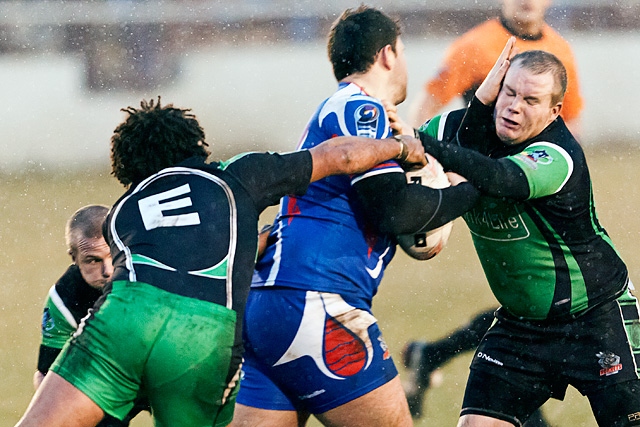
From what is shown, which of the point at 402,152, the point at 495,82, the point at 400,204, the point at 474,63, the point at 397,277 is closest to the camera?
the point at 400,204

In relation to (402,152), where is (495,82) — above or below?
above

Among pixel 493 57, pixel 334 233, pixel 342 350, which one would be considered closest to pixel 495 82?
pixel 334 233

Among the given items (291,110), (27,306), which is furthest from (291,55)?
(27,306)

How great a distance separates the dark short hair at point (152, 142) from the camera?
3.46 m

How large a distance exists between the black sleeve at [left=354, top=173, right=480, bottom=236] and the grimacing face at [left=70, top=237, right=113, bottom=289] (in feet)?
4.56

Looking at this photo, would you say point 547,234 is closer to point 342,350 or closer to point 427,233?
point 427,233

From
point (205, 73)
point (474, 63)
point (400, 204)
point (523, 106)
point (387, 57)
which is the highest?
point (205, 73)

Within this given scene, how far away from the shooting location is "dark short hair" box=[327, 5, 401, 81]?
3857 millimetres

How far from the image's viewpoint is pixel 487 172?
3.76 metres

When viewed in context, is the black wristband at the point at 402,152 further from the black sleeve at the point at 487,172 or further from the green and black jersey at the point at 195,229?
the green and black jersey at the point at 195,229

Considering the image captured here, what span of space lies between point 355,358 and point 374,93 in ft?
3.67

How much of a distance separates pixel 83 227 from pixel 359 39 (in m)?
1.62

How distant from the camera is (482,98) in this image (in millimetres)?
4211

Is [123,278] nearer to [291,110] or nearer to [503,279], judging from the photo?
[503,279]
